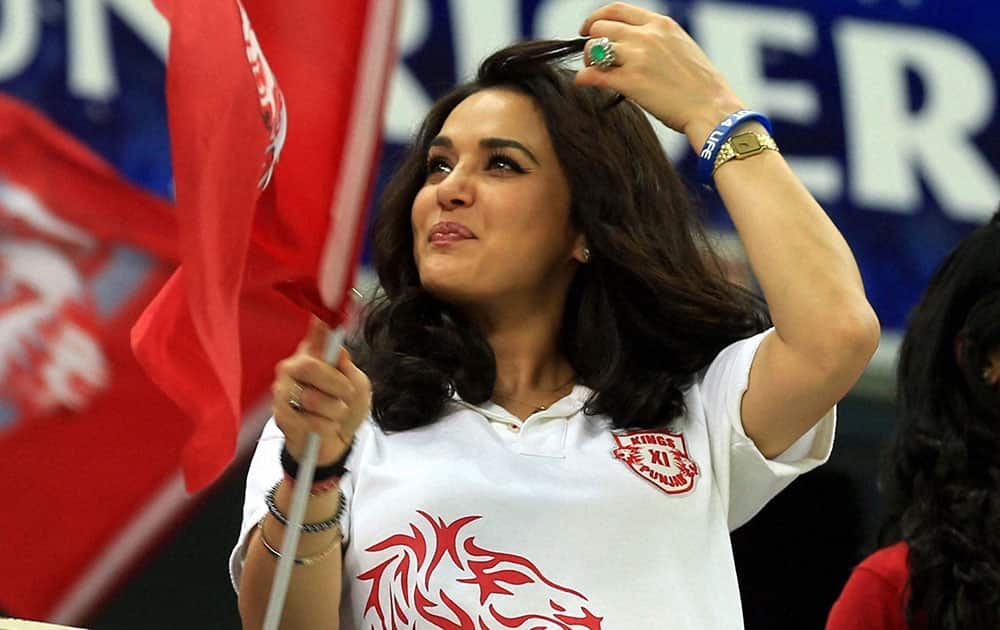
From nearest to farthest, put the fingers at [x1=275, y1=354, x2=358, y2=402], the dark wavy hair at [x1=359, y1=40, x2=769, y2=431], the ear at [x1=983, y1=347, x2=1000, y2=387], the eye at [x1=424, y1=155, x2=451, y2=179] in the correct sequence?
the fingers at [x1=275, y1=354, x2=358, y2=402] → the dark wavy hair at [x1=359, y1=40, x2=769, y2=431] → the eye at [x1=424, y1=155, x2=451, y2=179] → the ear at [x1=983, y1=347, x2=1000, y2=387]

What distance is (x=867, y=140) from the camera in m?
3.25

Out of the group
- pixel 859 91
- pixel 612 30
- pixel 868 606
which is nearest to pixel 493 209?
pixel 612 30

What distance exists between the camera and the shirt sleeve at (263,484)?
1917 millimetres

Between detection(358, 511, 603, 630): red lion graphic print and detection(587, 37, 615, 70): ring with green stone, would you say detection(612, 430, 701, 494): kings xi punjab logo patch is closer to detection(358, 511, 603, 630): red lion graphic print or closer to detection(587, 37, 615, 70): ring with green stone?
detection(358, 511, 603, 630): red lion graphic print

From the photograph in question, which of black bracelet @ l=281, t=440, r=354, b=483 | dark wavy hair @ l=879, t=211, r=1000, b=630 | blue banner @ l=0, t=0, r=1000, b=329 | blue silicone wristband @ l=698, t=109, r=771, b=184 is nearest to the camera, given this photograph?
black bracelet @ l=281, t=440, r=354, b=483

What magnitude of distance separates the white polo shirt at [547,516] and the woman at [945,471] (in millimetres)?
560

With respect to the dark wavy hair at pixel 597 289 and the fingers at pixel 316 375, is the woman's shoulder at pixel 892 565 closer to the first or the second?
the dark wavy hair at pixel 597 289

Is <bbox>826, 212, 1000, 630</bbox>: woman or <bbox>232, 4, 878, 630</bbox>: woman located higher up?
<bbox>232, 4, 878, 630</bbox>: woman

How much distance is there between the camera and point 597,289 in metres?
2.26

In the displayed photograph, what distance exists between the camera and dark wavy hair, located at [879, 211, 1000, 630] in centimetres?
250

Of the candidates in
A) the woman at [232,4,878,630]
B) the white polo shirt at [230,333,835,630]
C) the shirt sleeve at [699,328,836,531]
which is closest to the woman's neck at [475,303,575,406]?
the woman at [232,4,878,630]

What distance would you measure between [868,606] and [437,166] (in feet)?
3.04

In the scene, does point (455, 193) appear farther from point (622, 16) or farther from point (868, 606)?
point (868, 606)

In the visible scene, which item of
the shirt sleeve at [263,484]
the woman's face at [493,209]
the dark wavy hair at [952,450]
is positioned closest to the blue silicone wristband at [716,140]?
the woman's face at [493,209]
